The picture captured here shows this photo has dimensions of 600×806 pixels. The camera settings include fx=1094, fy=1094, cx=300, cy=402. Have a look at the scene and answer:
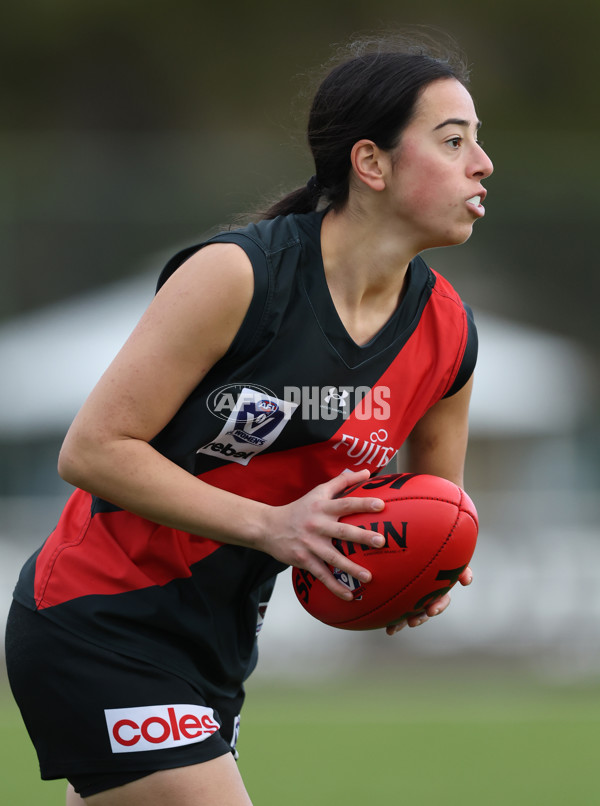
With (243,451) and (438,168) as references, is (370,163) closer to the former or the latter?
(438,168)

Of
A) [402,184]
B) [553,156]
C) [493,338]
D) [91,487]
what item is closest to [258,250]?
[402,184]

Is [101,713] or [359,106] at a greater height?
[359,106]

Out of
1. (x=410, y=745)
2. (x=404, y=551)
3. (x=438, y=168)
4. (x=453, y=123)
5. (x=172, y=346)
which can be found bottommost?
(x=410, y=745)

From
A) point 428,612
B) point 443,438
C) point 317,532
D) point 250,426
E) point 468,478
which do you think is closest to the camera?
point 317,532

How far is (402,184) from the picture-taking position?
88.3 inches

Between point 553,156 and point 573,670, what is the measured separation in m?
5.24

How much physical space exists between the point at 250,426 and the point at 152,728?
615mm

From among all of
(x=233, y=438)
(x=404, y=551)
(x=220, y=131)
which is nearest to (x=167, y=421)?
(x=233, y=438)

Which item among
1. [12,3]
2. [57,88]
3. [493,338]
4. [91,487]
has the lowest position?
[91,487]

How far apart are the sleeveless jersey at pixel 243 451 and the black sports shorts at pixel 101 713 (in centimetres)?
4

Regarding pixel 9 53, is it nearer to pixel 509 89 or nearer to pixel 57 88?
pixel 57 88

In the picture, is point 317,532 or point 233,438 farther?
point 233,438

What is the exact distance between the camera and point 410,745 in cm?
575

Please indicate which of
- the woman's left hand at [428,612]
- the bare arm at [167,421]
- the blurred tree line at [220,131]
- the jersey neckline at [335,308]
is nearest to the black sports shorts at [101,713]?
the bare arm at [167,421]
